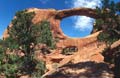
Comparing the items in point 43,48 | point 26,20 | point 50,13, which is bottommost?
point 43,48

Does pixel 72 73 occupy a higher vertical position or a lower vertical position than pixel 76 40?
lower

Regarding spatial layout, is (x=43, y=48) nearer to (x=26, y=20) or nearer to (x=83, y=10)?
(x=26, y=20)

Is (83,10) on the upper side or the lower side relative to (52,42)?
upper

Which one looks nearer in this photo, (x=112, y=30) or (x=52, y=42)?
(x=112, y=30)

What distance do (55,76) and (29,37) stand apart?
12247mm

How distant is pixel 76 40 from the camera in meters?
68.1

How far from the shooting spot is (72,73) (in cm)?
2727

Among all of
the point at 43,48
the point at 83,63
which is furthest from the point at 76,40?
the point at 83,63

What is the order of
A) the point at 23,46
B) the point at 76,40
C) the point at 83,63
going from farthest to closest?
the point at 76,40, the point at 23,46, the point at 83,63

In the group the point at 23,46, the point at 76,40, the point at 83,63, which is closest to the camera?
the point at 83,63

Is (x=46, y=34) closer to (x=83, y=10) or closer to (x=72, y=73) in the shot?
(x=72, y=73)

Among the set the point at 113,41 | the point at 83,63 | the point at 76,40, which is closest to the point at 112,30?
the point at 113,41

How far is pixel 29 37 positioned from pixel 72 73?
1297 cm

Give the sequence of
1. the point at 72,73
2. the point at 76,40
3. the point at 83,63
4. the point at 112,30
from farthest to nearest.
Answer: the point at 76,40 < the point at 112,30 < the point at 83,63 < the point at 72,73
